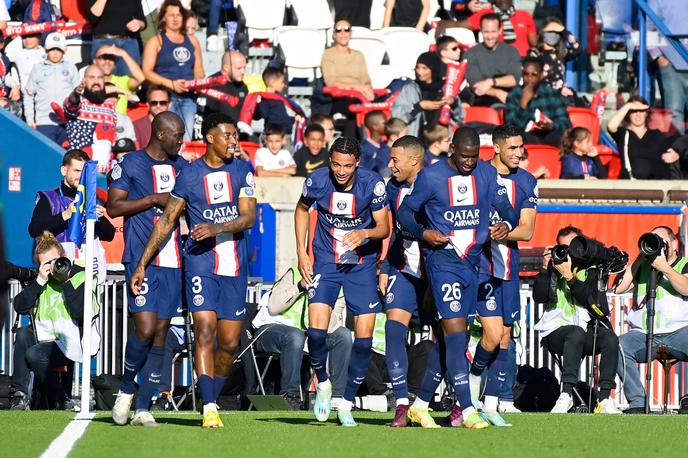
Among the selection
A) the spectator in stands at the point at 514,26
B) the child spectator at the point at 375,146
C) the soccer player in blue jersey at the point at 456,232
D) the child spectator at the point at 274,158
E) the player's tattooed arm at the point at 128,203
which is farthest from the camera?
the spectator in stands at the point at 514,26

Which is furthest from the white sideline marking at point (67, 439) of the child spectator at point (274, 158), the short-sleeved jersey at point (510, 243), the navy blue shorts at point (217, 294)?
the child spectator at point (274, 158)

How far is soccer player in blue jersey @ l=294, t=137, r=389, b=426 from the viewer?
10320 mm

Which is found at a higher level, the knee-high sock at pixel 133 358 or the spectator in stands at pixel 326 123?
the spectator in stands at pixel 326 123

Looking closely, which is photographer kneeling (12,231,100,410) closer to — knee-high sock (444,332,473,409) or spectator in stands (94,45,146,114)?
knee-high sock (444,332,473,409)

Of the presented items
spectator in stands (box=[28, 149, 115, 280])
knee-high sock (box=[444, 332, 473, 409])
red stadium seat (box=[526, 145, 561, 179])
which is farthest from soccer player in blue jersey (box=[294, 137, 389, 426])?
red stadium seat (box=[526, 145, 561, 179])

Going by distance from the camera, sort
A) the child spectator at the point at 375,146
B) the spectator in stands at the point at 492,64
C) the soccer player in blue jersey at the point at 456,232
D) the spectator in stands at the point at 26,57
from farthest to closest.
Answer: the spectator in stands at the point at 492,64, the spectator in stands at the point at 26,57, the child spectator at the point at 375,146, the soccer player in blue jersey at the point at 456,232

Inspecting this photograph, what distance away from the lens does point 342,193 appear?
407 inches

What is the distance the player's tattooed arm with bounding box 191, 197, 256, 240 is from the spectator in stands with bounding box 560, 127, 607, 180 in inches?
336

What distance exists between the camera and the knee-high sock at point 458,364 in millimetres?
9781

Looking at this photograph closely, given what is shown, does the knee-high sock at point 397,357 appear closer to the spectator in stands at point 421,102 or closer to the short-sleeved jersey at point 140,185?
the short-sleeved jersey at point 140,185

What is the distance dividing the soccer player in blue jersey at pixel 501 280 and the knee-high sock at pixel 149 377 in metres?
2.44

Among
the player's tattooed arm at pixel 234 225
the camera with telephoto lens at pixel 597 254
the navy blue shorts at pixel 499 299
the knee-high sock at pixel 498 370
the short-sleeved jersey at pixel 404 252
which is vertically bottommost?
the knee-high sock at pixel 498 370

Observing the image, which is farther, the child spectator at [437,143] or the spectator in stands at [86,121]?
the spectator in stands at [86,121]

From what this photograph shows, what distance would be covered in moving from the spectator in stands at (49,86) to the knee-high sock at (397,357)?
335 inches
